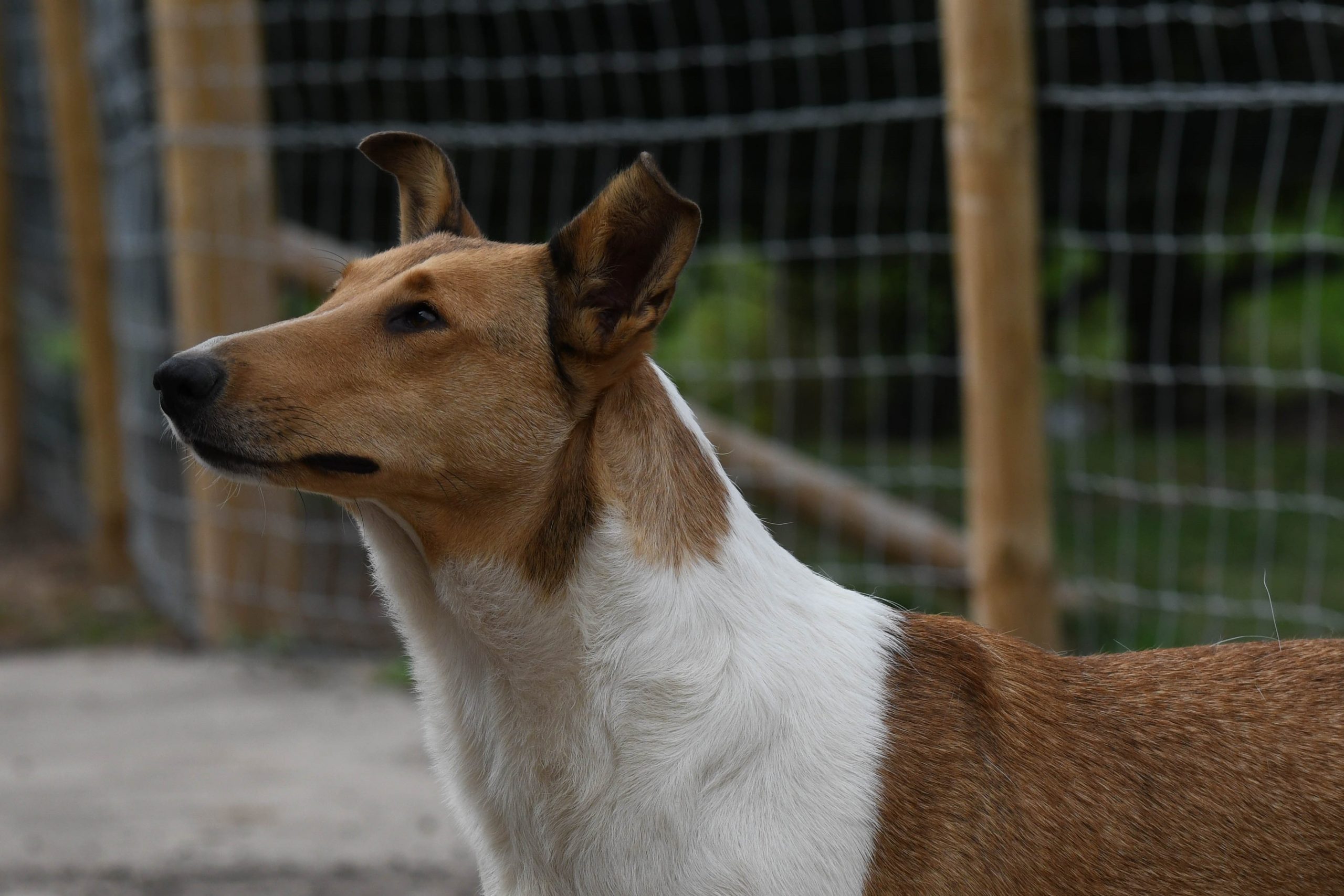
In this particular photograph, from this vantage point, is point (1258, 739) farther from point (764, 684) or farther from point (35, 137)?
point (35, 137)

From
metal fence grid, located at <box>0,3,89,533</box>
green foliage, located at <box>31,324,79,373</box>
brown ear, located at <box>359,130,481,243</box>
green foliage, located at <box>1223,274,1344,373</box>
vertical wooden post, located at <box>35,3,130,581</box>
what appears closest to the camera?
brown ear, located at <box>359,130,481,243</box>

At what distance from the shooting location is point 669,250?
2.46m

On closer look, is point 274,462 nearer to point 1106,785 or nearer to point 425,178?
point 425,178

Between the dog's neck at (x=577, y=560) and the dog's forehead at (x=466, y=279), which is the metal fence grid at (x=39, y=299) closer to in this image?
the dog's forehead at (x=466, y=279)

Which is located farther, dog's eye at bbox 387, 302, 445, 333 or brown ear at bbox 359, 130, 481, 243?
brown ear at bbox 359, 130, 481, 243

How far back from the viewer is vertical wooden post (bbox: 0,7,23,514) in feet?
27.2

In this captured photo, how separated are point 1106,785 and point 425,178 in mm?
1719

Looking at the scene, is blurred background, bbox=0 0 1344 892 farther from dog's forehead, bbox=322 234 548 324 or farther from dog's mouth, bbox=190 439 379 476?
dog's mouth, bbox=190 439 379 476

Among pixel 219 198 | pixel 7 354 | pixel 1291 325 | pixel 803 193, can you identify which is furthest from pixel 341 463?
pixel 1291 325

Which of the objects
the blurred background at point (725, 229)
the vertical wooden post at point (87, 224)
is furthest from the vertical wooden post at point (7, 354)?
the vertical wooden post at point (87, 224)

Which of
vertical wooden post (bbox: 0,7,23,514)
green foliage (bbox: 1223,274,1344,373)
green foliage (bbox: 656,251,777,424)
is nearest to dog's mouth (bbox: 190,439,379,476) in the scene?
green foliage (bbox: 656,251,777,424)

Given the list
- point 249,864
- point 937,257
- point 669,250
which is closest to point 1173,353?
point 937,257

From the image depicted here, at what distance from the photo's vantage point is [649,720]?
2.41 metres

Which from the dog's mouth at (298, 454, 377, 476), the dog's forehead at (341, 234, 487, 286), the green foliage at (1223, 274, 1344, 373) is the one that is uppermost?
the dog's forehead at (341, 234, 487, 286)
